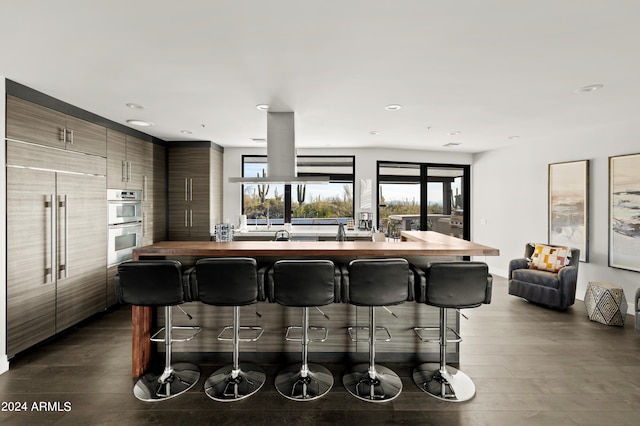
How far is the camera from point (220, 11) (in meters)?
1.84

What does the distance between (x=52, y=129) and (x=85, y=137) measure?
0.48 m

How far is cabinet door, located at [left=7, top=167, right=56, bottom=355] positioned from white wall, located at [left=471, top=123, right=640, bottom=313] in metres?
6.40

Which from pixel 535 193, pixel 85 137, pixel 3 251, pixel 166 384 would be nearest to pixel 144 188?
pixel 85 137

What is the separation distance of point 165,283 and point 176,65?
163 cm

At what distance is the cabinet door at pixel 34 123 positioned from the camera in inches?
115

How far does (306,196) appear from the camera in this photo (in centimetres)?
661

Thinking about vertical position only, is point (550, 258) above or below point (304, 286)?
below

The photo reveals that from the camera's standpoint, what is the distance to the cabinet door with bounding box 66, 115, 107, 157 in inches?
142

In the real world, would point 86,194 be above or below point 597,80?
below

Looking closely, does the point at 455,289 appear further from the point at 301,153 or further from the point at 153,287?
the point at 301,153

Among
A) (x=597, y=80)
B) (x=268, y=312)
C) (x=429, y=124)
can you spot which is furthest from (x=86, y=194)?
(x=597, y=80)

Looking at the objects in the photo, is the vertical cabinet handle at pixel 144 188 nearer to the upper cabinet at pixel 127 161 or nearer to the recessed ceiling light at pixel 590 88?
the upper cabinet at pixel 127 161

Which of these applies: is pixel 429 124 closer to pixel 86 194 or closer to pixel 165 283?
pixel 165 283

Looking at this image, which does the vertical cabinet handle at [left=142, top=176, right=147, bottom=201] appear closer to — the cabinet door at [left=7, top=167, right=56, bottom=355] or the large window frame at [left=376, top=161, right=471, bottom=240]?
the cabinet door at [left=7, top=167, right=56, bottom=355]
